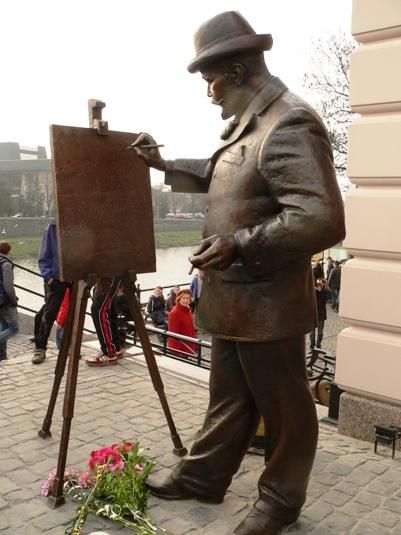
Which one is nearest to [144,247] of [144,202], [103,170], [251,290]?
[144,202]

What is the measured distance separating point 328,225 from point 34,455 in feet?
8.87

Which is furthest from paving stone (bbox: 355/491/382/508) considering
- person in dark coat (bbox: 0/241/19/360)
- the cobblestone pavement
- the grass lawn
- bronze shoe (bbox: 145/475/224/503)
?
the grass lawn

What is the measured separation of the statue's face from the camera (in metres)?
2.58

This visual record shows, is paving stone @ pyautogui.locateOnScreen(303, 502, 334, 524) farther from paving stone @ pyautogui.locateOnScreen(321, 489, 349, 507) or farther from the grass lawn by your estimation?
the grass lawn

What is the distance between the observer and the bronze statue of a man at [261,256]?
2.30m

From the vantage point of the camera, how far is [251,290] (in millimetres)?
2541

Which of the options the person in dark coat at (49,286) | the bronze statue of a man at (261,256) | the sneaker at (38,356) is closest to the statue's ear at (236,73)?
the bronze statue of a man at (261,256)

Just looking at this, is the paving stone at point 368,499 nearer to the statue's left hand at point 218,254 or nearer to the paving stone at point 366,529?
the paving stone at point 366,529

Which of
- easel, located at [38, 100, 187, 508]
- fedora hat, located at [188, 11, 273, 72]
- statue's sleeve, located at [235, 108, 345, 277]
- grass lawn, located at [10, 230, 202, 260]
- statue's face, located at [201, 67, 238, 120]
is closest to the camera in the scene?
statue's sleeve, located at [235, 108, 345, 277]

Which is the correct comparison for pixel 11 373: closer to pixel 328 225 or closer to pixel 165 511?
pixel 165 511

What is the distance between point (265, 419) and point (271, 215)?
40.0 inches

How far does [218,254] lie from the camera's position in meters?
2.33

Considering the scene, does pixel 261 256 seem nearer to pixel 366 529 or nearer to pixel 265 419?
pixel 265 419

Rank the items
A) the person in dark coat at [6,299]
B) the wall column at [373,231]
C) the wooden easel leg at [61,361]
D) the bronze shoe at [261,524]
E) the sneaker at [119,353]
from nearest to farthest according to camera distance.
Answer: the bronze shoe at [261,524] → the wooden easel leg at [61,361] → the wall column at [373,231] → the sneaker at [119,353] → the person in dark coat at [6,299]
